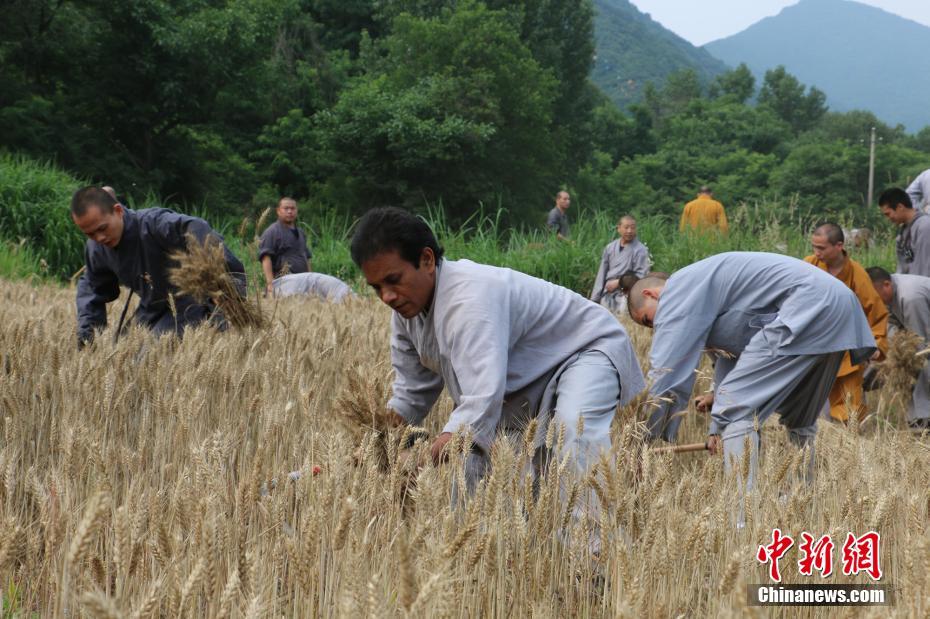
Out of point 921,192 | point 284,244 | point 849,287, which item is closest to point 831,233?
point 849,287

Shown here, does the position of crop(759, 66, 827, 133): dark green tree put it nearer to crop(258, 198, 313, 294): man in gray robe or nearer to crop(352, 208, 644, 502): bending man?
crop(258, 198, 313, 294): man in gray robe

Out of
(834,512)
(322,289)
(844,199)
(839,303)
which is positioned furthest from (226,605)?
(844,199)

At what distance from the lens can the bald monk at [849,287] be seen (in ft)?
17.8

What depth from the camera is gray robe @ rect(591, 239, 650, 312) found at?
9.47m

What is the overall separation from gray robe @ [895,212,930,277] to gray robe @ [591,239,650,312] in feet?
8.47

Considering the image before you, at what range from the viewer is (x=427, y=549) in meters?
2.10

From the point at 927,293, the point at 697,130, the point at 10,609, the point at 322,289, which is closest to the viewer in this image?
the point at 10,609

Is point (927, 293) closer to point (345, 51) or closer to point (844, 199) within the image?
point (345, 51)

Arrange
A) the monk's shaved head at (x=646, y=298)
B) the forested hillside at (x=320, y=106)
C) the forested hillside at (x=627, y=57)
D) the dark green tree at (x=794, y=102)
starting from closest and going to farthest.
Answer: the monk's shaved head at (x=646, y=298) < the forested hillside at (x=320, y=106) < the dark green tree at (x=794, y=102) < the forested hillside at (x=627, y=57)

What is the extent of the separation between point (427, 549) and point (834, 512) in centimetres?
123

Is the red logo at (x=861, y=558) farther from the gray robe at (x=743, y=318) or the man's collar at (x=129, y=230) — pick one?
the man's collar at (x=129, y=230)

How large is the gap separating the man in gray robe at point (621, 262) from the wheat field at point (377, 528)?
601cm

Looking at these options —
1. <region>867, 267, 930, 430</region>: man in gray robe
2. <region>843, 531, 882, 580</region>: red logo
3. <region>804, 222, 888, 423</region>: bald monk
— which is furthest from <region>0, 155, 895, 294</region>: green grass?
<region>843, 531, 882, 580</region>: red logo

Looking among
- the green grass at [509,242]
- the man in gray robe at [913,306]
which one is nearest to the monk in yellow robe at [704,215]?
the green grass at [509,242]
